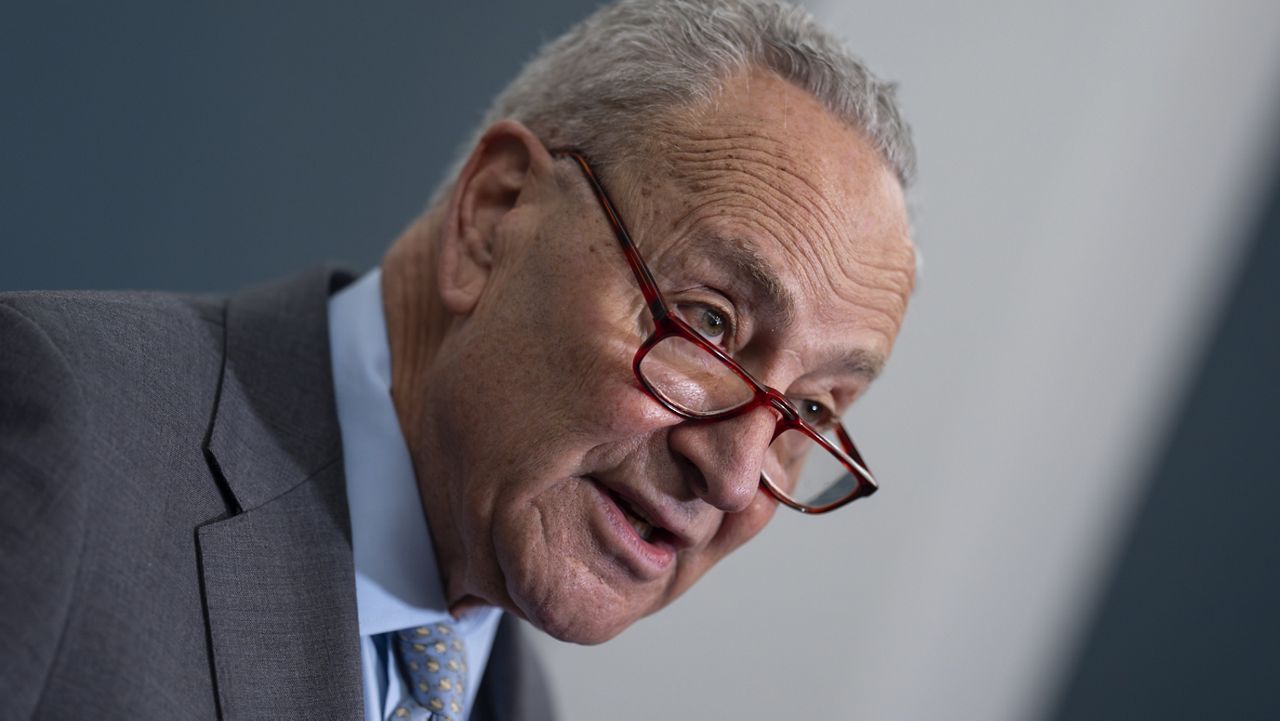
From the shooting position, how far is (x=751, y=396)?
1210mm

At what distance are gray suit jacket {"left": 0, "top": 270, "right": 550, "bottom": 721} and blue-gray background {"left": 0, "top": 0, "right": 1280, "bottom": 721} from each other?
101cm

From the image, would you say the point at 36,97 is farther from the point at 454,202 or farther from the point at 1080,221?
the point at 1080,221

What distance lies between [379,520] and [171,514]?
297 mm

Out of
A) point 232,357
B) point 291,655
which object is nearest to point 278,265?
point 232,357

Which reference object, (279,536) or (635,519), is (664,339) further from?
(279,536)

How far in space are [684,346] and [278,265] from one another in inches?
36.8

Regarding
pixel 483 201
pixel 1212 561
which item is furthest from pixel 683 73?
pixel 1212 561

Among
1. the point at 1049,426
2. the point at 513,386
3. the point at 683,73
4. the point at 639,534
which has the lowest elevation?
the point at 639,534

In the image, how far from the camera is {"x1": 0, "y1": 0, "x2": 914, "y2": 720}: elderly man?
1.03 metres

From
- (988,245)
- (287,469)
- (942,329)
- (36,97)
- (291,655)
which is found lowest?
(291,655)

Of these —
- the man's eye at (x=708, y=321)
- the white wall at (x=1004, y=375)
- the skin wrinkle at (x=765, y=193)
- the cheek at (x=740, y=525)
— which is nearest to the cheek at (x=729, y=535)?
the cheek at (x=740, y=525)

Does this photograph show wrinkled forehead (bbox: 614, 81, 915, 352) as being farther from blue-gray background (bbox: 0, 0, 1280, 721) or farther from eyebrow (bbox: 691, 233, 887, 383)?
blue-gray background (bbox: 0, 0, 1280, 721)

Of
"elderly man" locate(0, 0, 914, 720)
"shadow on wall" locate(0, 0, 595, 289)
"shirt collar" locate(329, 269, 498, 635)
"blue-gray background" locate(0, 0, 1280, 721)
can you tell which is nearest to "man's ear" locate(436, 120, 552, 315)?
"elderly man" locate(0, 0, 914, 720)

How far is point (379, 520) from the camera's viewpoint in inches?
51.1
